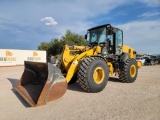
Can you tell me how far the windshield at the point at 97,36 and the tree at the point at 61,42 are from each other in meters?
29.9

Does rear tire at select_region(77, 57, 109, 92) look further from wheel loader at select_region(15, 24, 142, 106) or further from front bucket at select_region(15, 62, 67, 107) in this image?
front bucket at select_region(15, 62, 67, 107)

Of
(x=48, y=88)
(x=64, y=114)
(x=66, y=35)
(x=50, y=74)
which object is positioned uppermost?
(x=66, y=35)

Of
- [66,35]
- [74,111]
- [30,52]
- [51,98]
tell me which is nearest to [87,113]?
[74,111]

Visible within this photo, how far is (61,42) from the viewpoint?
→ 45.4 metres

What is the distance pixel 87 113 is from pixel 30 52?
88.4 feet

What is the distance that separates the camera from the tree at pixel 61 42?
42.5 metres

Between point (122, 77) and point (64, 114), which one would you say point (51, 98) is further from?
point (122, 77)

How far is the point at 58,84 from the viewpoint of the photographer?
17.8ft

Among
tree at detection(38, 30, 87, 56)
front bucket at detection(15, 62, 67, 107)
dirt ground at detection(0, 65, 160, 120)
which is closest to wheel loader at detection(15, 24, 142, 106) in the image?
front bucket at detection(15, 62, 67, 107)

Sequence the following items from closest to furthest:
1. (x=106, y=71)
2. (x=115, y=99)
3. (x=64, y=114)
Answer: (x=64, y=114) < (x=115, y=99) < (x=106, y=71)

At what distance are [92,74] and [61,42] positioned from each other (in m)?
39.4

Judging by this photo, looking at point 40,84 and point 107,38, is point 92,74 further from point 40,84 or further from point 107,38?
point 107,38

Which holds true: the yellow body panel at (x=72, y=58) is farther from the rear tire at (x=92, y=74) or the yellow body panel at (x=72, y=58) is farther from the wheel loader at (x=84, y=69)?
the rear tire at (x=92, y=74)

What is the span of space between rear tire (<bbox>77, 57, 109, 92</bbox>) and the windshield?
1.45 metres
